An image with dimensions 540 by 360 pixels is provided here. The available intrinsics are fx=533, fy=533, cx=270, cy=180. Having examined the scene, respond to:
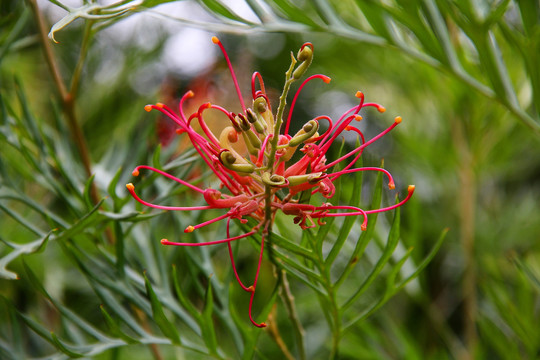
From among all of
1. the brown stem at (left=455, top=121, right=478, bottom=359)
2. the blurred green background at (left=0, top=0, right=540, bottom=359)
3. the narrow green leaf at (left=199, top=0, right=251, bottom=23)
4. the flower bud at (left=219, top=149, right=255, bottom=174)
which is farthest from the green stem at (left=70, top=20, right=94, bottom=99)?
the brown stem at (left=455, top=121, right=478, bottom=359)

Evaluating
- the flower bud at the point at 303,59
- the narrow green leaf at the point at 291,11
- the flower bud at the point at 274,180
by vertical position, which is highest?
the narrow green leaf at the point at 291,11

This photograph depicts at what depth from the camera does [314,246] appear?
44 cm

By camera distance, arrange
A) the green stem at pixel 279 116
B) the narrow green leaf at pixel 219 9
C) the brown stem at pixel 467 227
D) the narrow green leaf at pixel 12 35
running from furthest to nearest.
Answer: the brown stem at pixel 467 227 → the narrow green leaf at pixel 12 35 → the narrow green leaf at pixel 219 9 → the green stem at pixel 279 116

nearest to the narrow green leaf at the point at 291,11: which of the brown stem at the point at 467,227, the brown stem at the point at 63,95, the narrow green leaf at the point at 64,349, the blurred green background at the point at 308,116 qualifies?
the blurred green background at the point at 308,116

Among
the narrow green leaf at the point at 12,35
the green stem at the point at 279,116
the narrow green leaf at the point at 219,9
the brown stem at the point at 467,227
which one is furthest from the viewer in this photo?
the brown stem at the point at 467,227

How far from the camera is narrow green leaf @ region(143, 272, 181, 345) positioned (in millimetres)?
422

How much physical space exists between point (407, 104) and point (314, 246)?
789mm

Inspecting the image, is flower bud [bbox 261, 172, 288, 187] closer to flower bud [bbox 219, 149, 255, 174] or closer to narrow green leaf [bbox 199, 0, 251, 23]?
flower bud [bbox 219, 149, 255, 174]

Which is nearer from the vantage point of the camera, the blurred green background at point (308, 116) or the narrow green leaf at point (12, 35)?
the blurred green background at point (308, 116)

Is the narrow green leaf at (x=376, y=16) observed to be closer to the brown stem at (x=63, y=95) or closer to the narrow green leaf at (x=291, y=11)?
the narrow green leaf at (x=291, y=11)

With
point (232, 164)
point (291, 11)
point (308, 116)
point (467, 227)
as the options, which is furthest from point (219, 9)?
point (308, 116)

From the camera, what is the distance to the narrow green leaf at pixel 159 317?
0.42m

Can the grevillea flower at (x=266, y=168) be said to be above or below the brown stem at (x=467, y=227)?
above

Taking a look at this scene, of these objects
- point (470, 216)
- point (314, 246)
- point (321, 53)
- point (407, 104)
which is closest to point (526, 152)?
point (407, 104)
